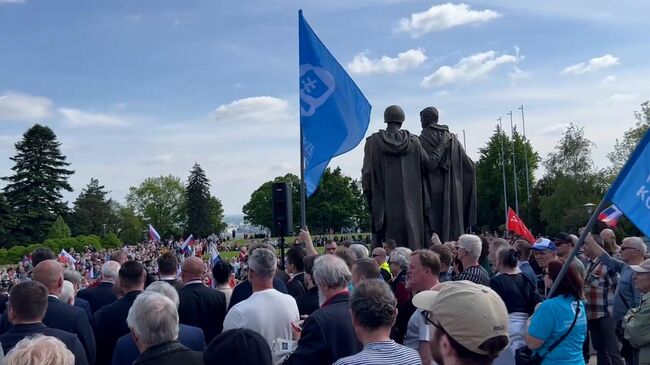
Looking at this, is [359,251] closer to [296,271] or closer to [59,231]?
[296,271]

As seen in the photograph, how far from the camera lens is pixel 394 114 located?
38.4 ft

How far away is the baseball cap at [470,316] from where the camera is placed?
2.58 metres

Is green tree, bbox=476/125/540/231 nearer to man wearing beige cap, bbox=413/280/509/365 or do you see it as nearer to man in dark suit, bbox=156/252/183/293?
man in dark suit, bbox=156/252/183/293

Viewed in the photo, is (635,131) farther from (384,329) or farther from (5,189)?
(5,189)

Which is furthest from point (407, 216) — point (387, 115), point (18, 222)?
point (18, 222)

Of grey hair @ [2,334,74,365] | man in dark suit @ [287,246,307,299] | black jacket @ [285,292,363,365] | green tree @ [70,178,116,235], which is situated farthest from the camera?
green tree @ [70,178,116,235]

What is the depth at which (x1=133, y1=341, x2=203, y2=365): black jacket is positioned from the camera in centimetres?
376

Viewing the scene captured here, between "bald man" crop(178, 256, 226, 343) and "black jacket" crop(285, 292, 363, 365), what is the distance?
2.24 meters

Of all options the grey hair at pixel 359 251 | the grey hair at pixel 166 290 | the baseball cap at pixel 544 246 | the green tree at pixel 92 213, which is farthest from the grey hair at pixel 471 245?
the green tree at pixel 92 213

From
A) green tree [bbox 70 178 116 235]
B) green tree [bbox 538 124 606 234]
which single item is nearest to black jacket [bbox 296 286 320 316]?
green tree [bbox 538 124 606 234]

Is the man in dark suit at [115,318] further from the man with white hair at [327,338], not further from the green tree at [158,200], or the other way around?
the green tree at [158,200]

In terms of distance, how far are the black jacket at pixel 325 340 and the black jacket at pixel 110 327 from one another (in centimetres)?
199

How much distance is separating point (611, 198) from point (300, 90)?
602 cm

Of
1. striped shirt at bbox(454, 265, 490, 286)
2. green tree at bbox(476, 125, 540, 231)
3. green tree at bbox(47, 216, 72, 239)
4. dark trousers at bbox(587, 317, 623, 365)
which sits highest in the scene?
green tree at bbox(476, 125, 540, 231)
